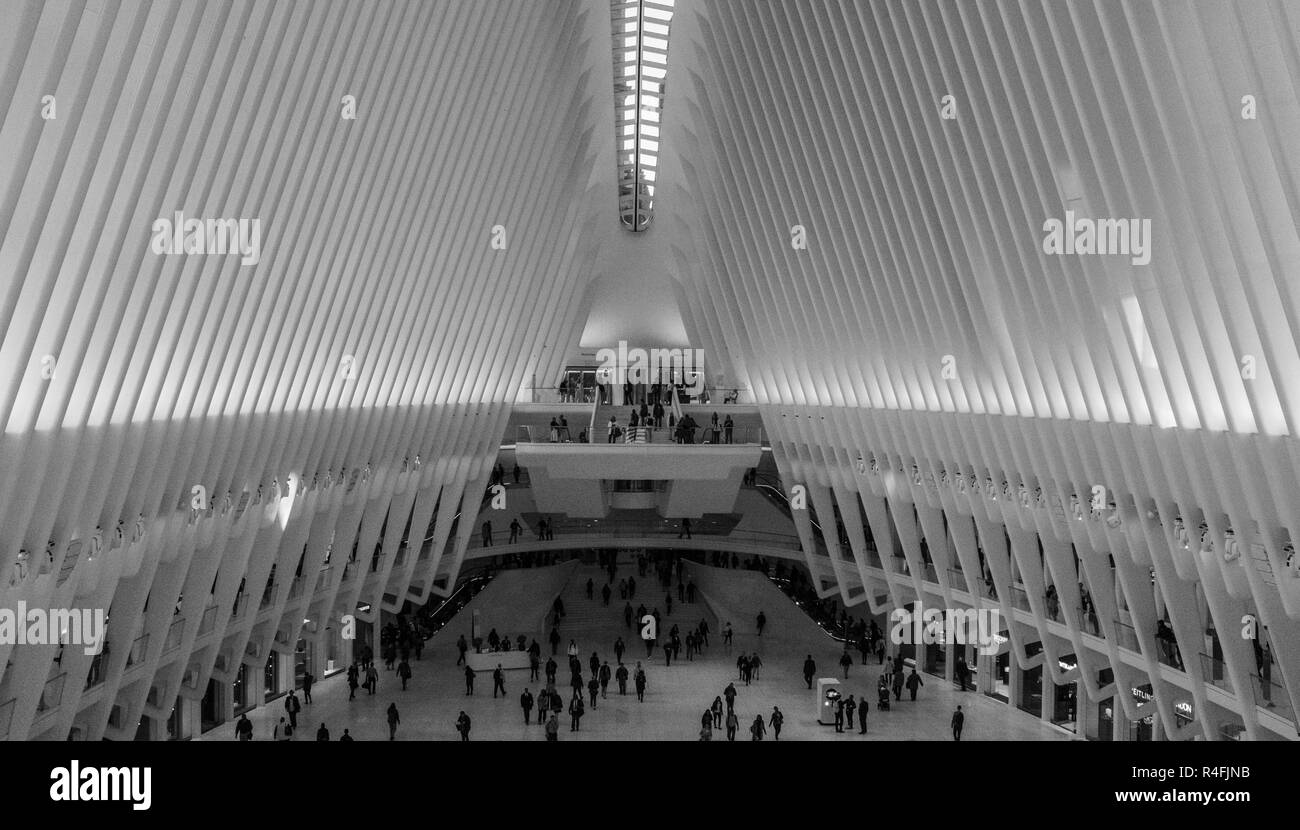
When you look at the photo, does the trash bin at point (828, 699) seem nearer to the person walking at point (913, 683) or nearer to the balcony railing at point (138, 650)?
the person walking at point (913, 683)

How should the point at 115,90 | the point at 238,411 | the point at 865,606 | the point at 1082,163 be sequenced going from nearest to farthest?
the point at 115,90 < the point at 1082,163 < the point at 238,411 < the point at 865,606

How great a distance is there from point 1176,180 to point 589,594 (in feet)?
97.2

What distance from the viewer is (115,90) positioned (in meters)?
10.2

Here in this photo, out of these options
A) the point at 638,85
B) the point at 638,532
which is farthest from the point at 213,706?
the point at 638,532

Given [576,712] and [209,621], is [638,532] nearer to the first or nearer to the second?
[576,712]

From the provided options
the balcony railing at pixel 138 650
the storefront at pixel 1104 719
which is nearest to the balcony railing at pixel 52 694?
the balcony railing at pixel 138 650

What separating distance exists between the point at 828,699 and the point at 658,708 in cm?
388

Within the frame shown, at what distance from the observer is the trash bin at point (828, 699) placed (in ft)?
78.8

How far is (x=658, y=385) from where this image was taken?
3738 centimetres

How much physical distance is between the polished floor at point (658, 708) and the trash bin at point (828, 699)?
226 millimetres
